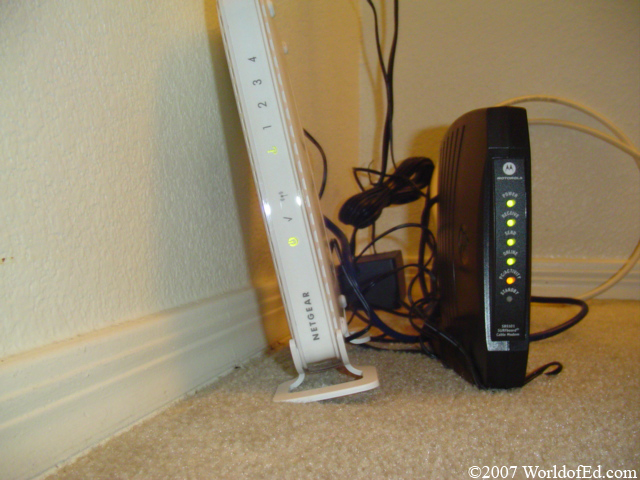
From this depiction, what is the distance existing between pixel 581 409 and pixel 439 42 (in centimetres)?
83

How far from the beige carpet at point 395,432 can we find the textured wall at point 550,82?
52cm

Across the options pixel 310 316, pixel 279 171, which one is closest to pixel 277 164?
pixel 279 171

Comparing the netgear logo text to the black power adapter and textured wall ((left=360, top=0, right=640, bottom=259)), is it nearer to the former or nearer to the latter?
the black power adapter

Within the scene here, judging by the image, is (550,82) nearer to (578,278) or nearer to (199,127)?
(578,278)

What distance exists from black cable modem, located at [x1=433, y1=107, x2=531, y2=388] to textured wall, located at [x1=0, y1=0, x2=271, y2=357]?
1.01 ft

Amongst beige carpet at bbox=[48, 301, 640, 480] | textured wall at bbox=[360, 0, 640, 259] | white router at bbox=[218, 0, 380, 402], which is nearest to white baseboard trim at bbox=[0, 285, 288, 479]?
beige carpet at bbox=[48, 301, 640, 480]

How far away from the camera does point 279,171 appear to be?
418mm

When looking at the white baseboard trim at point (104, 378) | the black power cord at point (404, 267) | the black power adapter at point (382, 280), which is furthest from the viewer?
the black power adapter at point (382, 280)

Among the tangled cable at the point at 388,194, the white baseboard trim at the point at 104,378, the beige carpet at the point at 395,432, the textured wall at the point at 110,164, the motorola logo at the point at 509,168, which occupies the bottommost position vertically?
the beige carpet at the point at 395,432

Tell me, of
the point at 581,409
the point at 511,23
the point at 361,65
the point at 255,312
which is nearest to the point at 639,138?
the point at 511,23

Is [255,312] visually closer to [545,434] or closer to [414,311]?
[414,311]

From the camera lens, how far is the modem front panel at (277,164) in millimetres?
412

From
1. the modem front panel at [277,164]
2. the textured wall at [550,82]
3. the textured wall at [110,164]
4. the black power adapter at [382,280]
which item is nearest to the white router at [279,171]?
the modem front panel at [277,164]

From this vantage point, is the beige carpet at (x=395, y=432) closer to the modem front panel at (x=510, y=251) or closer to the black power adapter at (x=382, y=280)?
the modem front panel at (x=510, y=251)
